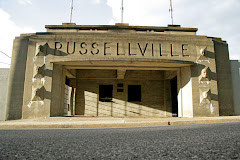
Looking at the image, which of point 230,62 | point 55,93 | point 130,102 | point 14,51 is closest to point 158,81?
point 130,102

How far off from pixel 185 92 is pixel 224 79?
2845 millimetres

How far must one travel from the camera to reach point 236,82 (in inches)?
527

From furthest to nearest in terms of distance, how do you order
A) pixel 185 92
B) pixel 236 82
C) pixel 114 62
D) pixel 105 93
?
pixel 105 93, pixel 236 82, pixel 185 92, pixel 114 62

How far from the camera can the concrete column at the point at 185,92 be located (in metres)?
12.6

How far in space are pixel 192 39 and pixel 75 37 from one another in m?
7.80

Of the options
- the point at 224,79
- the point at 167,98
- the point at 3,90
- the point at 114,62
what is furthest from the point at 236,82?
the point at 3,90

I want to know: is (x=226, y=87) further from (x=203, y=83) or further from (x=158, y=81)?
(x=158, y=81)

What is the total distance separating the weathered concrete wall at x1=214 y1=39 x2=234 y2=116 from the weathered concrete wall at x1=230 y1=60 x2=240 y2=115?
1.14ft

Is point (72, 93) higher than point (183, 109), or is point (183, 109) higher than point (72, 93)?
point (72, 93)

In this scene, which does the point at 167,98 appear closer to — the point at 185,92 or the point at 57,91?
the point at 185,92

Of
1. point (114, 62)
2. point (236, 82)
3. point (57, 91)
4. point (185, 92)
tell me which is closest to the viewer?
point (114, 62)

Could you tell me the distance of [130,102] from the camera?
56.2 feet

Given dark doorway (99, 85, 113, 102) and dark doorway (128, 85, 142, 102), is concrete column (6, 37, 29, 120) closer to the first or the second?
dark doorway (99, 85, 113, 102)

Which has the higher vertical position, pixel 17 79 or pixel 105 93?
pixel 17 79
